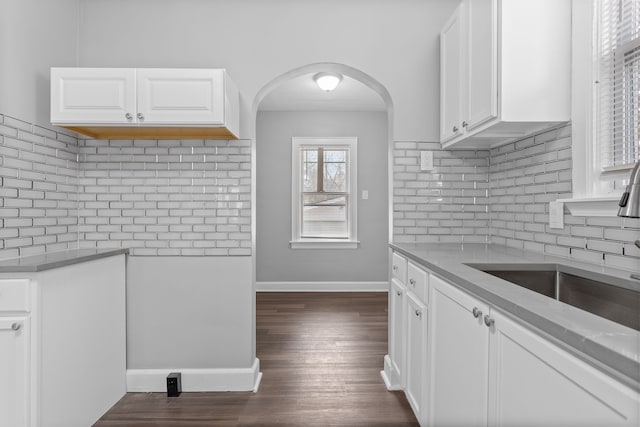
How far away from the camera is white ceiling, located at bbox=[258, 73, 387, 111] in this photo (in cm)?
429

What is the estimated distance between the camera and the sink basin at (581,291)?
125 cm

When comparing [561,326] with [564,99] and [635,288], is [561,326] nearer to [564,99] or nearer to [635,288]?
[635,288]

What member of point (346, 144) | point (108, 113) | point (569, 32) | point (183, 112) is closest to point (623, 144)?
point (569, 32)

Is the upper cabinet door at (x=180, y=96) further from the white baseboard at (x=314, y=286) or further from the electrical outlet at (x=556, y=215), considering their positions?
the white baseboard at (x=314, y=286)

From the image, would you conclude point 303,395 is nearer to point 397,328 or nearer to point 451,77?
point 397,328

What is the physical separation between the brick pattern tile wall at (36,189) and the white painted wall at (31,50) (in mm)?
109

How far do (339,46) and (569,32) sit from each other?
1.31 meters

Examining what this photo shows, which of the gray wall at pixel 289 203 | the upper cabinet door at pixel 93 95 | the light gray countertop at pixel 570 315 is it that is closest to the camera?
the light gray countertop at pixel 570 315

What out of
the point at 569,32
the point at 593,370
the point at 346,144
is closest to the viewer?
the point at 593,370

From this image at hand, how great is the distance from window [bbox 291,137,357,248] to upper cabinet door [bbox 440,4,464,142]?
2.86m

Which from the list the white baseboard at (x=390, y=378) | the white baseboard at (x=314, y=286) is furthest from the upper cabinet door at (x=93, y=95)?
the white baseboard at (x=314, y=286)

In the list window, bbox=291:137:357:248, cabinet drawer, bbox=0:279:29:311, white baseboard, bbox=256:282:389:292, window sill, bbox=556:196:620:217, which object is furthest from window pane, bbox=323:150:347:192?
cabinet drawer, bbox=0:279:29:311

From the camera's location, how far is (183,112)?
214 cm

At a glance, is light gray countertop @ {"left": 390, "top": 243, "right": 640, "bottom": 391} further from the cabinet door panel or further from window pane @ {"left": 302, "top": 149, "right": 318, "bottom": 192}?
window pane @ {"left": 302, "top": 149, "right": 318, "bottom": 192}
